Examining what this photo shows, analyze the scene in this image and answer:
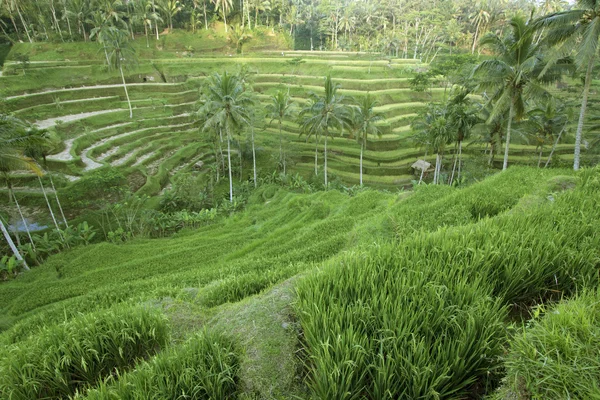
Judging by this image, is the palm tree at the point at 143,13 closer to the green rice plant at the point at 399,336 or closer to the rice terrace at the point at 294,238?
the rice terrace at the point at 294,238

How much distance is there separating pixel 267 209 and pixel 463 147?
21038mm

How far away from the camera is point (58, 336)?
3.27m

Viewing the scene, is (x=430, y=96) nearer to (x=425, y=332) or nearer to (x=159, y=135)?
(x=159, y=135)

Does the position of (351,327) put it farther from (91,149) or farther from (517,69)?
(91,149)

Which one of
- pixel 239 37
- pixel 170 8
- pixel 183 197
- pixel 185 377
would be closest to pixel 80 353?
pixel 185 377

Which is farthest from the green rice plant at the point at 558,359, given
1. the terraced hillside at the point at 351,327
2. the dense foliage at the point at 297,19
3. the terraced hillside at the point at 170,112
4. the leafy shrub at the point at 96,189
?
the dense foliage at the point at 297,19

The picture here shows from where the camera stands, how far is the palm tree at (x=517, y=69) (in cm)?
1252

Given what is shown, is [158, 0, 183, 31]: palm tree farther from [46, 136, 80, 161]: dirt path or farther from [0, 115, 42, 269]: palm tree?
[0, 115, 42, 269]: palm tree

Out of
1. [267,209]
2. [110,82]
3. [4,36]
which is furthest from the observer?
[4,36]

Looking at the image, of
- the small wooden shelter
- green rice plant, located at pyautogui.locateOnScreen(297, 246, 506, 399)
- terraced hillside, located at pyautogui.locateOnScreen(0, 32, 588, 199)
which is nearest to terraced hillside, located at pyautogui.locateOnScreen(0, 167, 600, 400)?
green rice plant, located at pyautogui.locateOnScreen(297, 246, 506, 399)

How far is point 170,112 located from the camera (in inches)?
1216

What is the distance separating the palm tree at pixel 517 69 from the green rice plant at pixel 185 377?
14887 millimetres

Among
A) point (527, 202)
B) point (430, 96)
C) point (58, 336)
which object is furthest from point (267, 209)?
point (430, 96)

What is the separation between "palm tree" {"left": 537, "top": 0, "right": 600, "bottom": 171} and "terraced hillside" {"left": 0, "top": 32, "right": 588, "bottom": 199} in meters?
13.6
